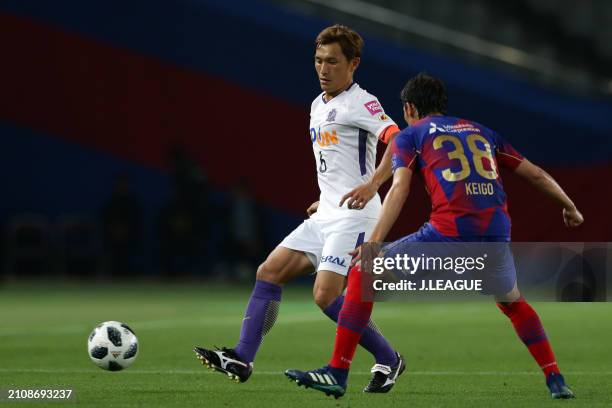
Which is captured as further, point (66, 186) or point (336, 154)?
point (66, 186)

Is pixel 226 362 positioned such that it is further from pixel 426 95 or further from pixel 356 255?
pixel 426 95

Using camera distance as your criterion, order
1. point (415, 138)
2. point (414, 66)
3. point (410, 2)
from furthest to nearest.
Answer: point (410, 2) < point (414, 66) < point (415, 138)

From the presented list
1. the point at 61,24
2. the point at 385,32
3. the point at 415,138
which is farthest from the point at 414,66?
the point at 415,138

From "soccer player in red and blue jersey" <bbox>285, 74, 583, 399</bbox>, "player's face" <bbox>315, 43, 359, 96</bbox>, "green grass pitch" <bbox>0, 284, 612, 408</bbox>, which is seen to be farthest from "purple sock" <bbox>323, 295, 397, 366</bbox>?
"player's face" <bbox>315, 43, 359, 96</bbox>

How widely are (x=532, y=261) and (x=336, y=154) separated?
281 inches

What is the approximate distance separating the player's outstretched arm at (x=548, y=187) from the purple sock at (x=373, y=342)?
4.53 feet

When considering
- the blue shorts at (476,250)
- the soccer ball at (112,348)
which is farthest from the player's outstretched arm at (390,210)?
the soccer ball at (112,348)

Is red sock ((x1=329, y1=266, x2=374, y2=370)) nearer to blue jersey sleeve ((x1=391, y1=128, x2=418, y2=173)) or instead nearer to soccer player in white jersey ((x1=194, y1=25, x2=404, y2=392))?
soccer player in white jersey ((x1=194, y1=25, x2=404, y2=392))

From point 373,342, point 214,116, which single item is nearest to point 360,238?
point 373,342

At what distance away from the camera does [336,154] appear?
7.71m

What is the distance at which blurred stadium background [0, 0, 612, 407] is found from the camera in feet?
68.3

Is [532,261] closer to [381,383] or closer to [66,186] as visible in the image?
[381,383]

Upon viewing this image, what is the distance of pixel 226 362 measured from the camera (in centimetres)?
752

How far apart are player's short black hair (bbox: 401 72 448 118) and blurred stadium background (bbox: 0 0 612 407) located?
12774 millimetres
